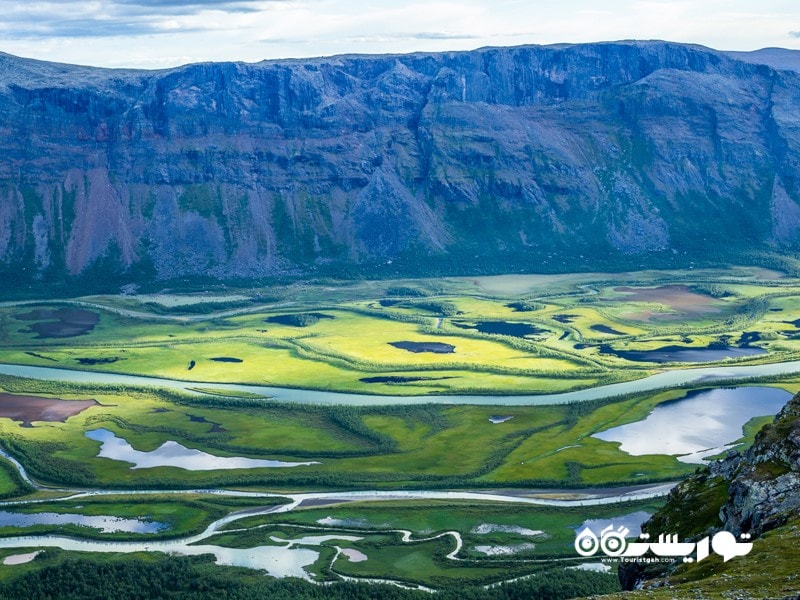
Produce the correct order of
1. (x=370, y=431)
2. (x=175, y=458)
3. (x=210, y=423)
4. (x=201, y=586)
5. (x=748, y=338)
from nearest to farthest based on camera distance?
(x=201, y=586) → (x=175, y=458) → (x=370, y=431) → (x=210, y=423) → (x=748, y=338)

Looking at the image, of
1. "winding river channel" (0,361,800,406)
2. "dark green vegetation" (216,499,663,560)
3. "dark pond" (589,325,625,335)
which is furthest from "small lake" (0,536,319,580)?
"dark pond" (589,325,625,335)

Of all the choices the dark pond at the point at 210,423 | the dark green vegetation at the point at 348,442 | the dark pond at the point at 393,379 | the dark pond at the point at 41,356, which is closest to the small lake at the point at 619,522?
the dark green vegetation at the point at 348,442

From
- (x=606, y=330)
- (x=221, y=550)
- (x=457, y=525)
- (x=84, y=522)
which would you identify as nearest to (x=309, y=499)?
(x=221, y=550)

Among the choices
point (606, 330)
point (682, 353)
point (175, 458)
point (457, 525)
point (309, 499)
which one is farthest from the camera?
point (606, 330)

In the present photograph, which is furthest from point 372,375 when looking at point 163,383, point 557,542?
point 557,542

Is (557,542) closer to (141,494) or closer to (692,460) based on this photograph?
(692,460)

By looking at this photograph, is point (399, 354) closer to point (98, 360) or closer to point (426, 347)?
point (426, 347)
